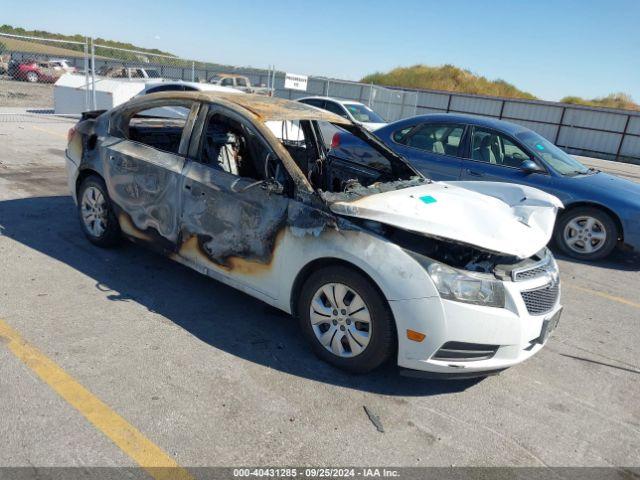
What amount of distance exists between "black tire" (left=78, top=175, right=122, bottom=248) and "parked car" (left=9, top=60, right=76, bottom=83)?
95.2ft

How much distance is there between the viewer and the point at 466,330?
3.12m

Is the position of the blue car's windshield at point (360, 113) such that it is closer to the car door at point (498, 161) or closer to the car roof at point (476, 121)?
the car roof at point (476, 121)

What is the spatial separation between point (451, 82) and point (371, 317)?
47.2m

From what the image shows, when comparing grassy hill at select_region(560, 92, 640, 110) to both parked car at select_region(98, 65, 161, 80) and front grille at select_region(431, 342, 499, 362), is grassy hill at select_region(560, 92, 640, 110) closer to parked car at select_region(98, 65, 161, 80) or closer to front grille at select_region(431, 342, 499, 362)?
parked car at select_region(98, 65, 161, 80)

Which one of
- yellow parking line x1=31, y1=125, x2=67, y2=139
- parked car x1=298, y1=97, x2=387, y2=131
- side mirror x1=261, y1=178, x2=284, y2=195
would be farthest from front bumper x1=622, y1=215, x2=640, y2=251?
yellow parking line x1=31, y1=125, x2=67, y2=139

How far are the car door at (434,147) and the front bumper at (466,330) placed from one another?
3.98 metres

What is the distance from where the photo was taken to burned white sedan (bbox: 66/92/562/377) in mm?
3170

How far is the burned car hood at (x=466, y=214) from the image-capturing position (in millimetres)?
3275

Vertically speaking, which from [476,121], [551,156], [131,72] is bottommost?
[131,72]

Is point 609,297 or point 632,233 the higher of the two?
point 632,233

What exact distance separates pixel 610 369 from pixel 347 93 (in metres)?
22.2

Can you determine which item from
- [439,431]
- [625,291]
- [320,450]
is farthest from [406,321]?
[625,291]

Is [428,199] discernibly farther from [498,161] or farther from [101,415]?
[498,161]

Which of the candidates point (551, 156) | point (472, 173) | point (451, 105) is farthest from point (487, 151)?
point (451, 105)
